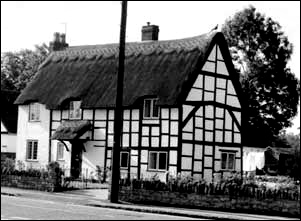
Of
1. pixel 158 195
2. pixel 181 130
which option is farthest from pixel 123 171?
pixel 158 195

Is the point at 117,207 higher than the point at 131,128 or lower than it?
lower

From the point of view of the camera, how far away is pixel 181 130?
35.6 metres

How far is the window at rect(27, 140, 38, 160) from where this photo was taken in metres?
42.4

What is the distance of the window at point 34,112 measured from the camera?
42.6 m

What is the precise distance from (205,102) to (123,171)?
6.34m

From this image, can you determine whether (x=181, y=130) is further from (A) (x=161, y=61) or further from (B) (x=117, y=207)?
(B) (x=117, y=207)

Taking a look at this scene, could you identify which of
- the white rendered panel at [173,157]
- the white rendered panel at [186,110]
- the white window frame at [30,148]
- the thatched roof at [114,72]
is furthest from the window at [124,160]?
the white window frame at [30,148]

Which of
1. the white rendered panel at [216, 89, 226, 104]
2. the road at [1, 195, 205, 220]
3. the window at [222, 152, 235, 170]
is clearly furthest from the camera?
the window at [222, 152, 235, 170]

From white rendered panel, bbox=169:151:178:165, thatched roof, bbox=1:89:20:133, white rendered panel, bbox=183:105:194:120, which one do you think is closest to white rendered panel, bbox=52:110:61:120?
white rendered panel, bbox=169:151:178:165

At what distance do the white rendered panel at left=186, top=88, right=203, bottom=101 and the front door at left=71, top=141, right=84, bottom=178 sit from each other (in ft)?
25.9

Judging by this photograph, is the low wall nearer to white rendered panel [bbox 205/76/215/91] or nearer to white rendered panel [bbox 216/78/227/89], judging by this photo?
white rendered panel [bbox 205/76/215/91]

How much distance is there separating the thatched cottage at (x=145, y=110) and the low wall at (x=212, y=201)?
32.4ft

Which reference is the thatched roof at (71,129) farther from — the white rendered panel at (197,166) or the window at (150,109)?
the white rendered panel at (197,166)

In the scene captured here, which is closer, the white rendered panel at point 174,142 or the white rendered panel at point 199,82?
the white rendered panel at point 174,142
